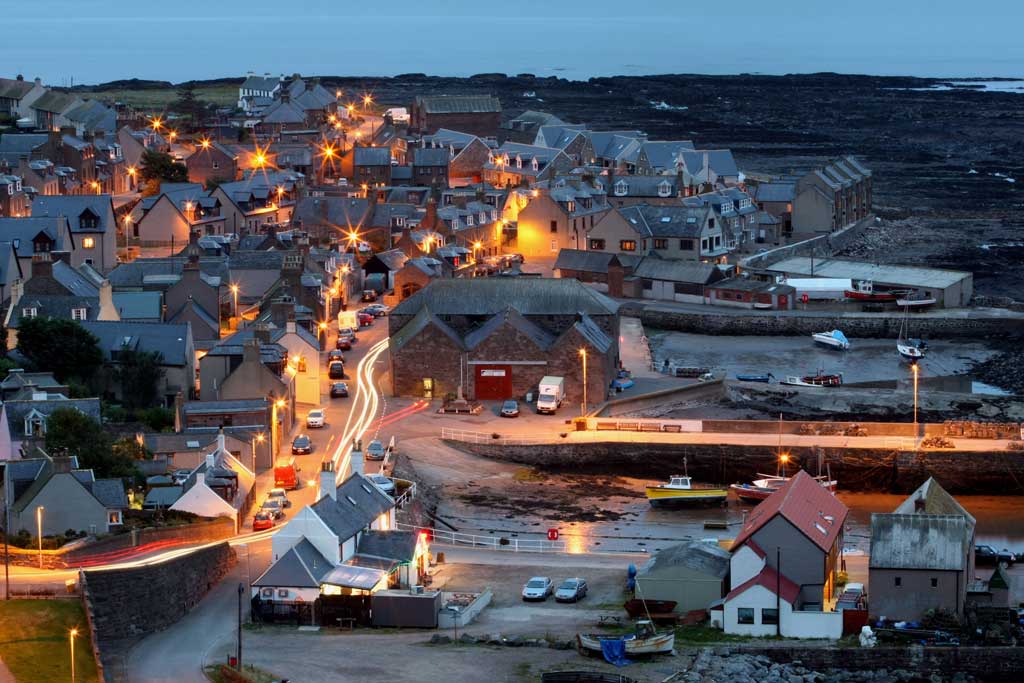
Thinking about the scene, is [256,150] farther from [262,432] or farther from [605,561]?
[605,561]

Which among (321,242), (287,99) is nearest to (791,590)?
(321,242)

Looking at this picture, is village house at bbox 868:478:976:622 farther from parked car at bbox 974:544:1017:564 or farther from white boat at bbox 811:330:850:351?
white boat at bbox 811:330:850:351

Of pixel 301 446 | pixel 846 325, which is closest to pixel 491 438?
pixel 301 446

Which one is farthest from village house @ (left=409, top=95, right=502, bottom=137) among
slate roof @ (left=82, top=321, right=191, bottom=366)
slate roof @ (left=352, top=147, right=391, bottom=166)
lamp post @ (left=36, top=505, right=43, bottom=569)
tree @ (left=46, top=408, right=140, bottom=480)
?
lamp post @ (left=36, top=505, right=43, bottom=569)

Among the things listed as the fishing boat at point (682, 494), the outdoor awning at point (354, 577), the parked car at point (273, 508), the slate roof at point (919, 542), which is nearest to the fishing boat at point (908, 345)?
the fishing boat at point (682, 494)

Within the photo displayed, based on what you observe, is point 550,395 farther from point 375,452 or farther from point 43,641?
point 43,641
